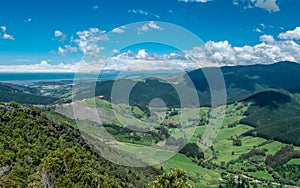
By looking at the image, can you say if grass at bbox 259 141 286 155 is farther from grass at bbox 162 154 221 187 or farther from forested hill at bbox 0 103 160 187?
forested hill at bbox 0 103 160 187

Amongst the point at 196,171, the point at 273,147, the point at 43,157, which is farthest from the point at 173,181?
the point at 273,147

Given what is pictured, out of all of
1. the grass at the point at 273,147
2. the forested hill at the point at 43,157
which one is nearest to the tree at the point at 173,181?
the forested hill at the point at 43,157

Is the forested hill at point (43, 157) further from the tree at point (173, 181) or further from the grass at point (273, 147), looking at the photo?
the grass at point (273, 147)

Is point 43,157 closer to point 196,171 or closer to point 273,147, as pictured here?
point 196,171

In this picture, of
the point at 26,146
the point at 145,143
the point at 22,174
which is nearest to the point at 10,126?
the point at 26,146

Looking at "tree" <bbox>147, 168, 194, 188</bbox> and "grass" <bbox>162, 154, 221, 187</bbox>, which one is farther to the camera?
"grass" <bbox>162, 154, 221, 187</bbox>

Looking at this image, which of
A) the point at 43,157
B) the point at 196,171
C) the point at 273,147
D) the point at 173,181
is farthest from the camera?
the point at 273,147

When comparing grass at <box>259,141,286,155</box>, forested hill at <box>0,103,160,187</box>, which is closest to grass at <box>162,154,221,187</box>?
grass at <box>259,141,286,155</box>

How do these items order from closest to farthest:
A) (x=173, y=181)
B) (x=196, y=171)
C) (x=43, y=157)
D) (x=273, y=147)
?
(x=173, y=181), (x=43, y=157), (x=196, y=171), (x=273, y=147)
